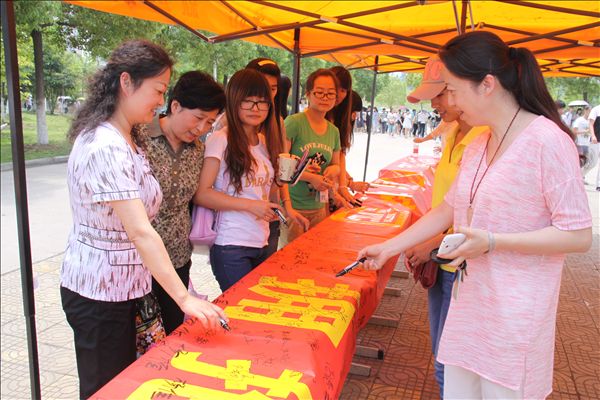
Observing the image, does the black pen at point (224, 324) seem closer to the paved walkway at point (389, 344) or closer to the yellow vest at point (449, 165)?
the yellow vest at point (449, 165)

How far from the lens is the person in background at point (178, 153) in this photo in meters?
1.79

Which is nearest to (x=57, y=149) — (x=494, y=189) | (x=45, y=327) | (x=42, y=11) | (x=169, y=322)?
(x=42, y=11)

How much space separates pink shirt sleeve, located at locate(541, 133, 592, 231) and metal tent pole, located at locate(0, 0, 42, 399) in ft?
4.50

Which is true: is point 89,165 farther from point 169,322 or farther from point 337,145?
point 337,145

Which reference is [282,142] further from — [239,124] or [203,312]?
[203,312]

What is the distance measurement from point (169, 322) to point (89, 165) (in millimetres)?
840

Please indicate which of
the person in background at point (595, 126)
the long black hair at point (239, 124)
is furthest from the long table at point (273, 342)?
the person in background at point (595, 126)

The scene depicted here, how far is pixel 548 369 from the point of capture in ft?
4.23

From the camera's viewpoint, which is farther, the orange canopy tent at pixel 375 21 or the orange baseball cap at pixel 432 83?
the orange canopy tent at pixel 375 21

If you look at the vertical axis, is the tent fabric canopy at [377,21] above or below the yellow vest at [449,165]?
above

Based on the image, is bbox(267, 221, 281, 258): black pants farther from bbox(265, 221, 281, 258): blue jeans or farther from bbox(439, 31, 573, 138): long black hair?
bbox(439, 31, 573, 138): long black hair

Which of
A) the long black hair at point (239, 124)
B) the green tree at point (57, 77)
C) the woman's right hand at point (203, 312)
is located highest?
the green tree at point (57, 77)

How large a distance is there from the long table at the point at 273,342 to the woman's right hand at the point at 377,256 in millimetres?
136

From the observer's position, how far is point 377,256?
171 cm
